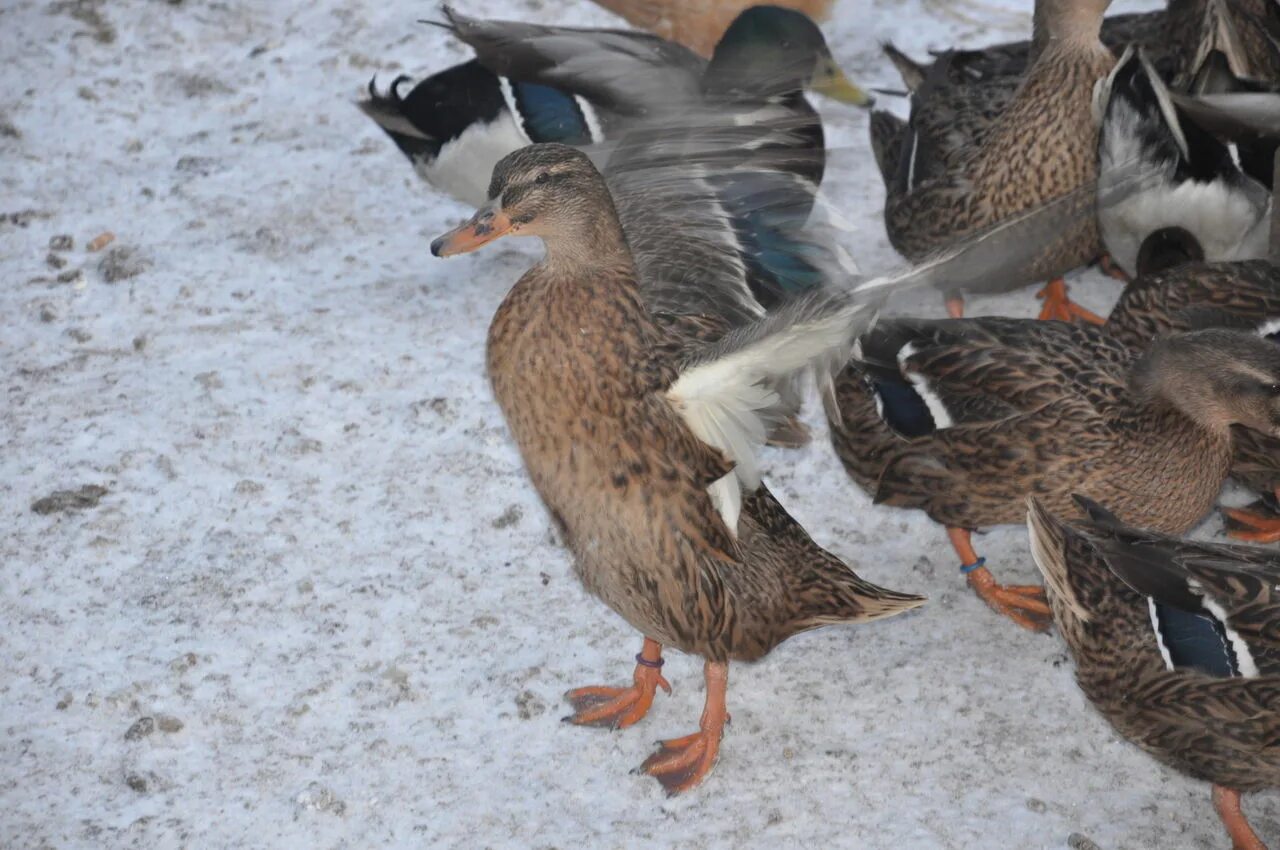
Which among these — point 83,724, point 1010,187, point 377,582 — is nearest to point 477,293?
point 377,582

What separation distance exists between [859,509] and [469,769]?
1.43 metres

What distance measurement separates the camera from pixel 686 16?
6.12m

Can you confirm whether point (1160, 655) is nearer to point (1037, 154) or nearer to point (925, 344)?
point (925, 344)

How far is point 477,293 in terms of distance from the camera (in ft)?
16.9

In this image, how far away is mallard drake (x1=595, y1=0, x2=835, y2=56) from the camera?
6094 millimetres

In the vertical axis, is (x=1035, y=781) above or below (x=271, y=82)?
below

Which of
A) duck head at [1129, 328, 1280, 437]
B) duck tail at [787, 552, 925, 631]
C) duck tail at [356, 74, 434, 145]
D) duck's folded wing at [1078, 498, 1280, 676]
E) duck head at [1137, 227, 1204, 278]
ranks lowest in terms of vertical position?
duck tail at [787, 552, 925, 631]

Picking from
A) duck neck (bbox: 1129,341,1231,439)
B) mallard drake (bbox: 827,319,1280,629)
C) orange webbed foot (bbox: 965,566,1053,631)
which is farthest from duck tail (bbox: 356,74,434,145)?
duck neck (bbox: 1129,341,1231,439)

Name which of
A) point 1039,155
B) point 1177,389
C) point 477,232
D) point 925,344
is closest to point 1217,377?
A: point 1177,389

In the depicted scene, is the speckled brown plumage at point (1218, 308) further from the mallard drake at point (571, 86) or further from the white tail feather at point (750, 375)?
the white tail feather at point (750, 375)

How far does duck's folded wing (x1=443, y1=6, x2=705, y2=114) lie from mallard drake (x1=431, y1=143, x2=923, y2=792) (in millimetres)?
1248

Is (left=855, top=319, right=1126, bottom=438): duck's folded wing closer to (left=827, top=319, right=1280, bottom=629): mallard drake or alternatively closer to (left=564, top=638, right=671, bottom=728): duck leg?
(left=827, top=319, right=1280, bottom=629): mallard drake

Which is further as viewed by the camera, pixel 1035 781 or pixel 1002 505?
pixel 1002 505

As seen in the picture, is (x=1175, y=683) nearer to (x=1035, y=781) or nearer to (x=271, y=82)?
(x=1035, y=781)
